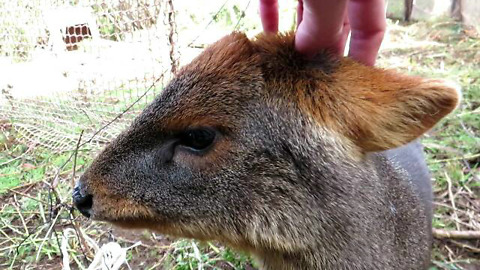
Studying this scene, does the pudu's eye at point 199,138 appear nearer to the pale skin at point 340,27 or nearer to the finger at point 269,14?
the pale skin at point 340,27

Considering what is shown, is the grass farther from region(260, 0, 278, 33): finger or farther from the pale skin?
the pale skin

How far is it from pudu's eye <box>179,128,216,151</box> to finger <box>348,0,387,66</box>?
741 millimetres

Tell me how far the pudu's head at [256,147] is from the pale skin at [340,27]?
0.07 meters

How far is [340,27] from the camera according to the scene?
215 cm

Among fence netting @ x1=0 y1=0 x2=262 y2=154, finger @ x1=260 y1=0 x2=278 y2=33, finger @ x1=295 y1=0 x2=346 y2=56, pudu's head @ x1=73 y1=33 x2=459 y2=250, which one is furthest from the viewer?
fence netting @ x1=0 y1=0 x2=262 y2=154

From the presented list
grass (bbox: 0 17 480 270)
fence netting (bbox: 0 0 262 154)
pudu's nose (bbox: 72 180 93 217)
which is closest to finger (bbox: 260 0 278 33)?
pudu's nose (bbox: 72 180 93 217)

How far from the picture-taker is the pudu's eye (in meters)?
2.12

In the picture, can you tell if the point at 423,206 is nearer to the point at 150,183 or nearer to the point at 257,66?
the point at 257,66

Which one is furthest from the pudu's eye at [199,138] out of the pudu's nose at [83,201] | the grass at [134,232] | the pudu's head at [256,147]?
the grass at [134,232]

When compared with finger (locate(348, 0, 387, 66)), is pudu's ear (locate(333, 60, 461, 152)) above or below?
below

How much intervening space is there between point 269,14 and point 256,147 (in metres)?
0.85

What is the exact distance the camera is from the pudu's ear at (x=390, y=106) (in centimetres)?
196

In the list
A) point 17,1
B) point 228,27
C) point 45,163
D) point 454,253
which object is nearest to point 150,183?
point 454,253

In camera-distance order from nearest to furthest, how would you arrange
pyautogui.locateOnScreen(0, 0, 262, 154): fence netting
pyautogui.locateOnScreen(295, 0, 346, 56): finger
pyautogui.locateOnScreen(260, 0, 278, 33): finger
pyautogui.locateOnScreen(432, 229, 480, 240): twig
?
pyautogui.locateOnScreen(295, 0, 346, 56): finger < pyautogui.locateOnScreen(260, 0, 278, 33): finger < pyautogui.locateOnScreen(432, 229, 480, 240): twig < pyautogui.locateOnScreen(0, 0, 262, 154): fence netting
